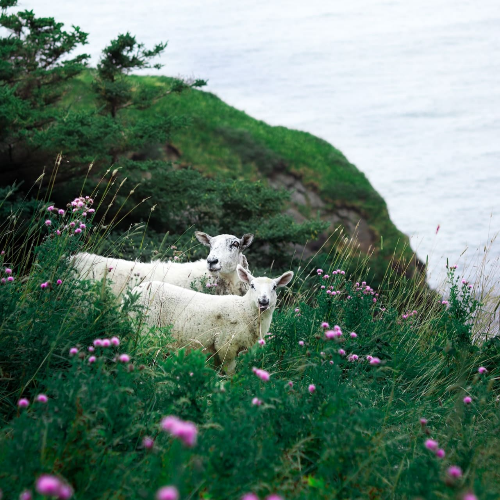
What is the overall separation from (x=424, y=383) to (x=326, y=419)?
2460 millimetres

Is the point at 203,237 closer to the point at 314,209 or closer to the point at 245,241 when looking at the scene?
the point at 245,241

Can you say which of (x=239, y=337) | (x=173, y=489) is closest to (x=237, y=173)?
(x=239, y=337)

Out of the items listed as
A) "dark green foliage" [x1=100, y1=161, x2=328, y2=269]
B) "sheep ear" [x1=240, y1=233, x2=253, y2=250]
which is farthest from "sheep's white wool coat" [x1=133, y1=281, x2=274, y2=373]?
"dark green foliage" [x1=100, y1=161, x2=328, y2=269]

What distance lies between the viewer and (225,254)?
6.53 metres

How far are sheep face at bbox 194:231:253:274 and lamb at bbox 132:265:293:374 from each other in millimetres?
914

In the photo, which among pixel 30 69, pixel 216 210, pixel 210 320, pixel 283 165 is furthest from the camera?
pixel 283 165

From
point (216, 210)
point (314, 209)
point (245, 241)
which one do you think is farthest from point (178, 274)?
point (314, 209)

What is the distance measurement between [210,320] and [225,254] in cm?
133

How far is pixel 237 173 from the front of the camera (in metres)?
16.9

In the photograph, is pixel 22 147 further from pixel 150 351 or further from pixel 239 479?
pixel 239 479

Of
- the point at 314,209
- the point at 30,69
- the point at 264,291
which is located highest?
the point at 30,69

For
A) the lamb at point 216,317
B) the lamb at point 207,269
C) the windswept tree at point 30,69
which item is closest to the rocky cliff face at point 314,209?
the windswept tree at point 30,69

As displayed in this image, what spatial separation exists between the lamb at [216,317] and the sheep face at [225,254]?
36.0 inches

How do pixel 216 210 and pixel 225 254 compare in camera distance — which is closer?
pixel 225 254
